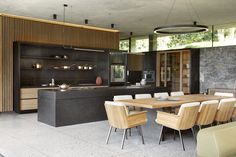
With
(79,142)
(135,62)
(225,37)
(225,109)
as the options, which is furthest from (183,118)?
(135,62)

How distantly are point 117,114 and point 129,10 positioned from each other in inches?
151

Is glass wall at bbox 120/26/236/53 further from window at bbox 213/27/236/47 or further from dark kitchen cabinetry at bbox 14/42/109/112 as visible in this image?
dark kitchen cabinetry at bbox 14/42/109/112

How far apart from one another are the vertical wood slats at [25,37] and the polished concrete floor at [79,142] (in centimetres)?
201

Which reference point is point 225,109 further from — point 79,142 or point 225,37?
point 225,37

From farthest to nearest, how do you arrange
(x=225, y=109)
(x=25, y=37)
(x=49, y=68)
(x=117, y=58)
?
(x=117, y=58)
(x=49, y=68)
(x=25, y=37)
(x=225, y=109)

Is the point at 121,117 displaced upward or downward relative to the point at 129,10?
downward

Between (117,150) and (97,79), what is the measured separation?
5568 mm

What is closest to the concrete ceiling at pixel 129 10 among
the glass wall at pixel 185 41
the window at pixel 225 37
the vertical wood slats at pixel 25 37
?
the window at pixel 225 37

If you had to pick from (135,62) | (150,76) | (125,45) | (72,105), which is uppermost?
(125,45)

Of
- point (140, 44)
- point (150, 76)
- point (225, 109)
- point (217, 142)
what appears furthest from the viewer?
point (140, 44)

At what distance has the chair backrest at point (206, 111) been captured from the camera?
15.0 feet

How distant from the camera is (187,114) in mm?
4242

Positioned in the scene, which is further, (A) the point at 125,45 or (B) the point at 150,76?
(A) the point at 125,45

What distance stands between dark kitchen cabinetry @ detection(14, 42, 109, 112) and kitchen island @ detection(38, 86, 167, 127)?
1.50 m
